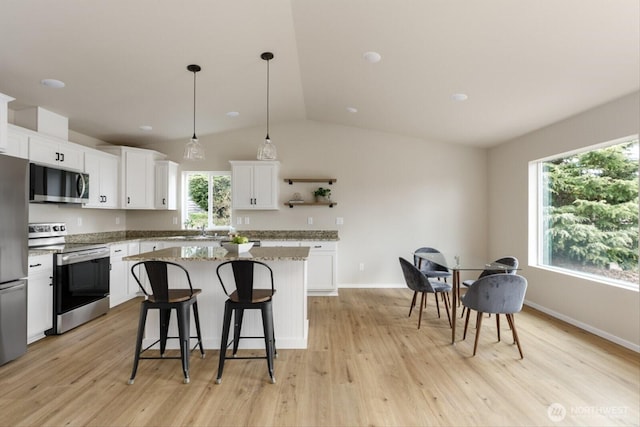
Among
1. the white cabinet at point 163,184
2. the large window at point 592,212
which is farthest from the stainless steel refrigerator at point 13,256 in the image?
the large window at point 592,212

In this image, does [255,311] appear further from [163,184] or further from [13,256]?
[163,184]

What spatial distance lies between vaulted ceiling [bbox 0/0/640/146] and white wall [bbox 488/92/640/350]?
0.69 ft

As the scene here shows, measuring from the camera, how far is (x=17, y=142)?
126 inches

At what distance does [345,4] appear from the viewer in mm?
2402

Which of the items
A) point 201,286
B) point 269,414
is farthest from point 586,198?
point 201,286

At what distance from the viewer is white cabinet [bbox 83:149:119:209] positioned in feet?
13.8

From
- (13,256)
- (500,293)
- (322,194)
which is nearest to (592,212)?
(500,293)

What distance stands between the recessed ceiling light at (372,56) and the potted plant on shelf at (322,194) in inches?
95.9

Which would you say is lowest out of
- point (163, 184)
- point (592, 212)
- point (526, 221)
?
point (526, 221)

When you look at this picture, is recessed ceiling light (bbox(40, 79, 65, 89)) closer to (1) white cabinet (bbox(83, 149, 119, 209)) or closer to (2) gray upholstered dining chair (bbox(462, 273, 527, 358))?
(1) white cabinet (bbox(83, 149, 119, 209))

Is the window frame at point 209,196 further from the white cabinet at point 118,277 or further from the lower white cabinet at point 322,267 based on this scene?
the lower white cabinet at point 322,267

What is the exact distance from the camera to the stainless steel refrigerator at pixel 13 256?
8.46ft

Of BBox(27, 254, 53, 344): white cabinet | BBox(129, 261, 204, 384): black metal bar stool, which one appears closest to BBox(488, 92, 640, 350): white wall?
BBox(129, 261, 204, 384): black metal bar stool

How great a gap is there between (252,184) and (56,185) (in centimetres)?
243
